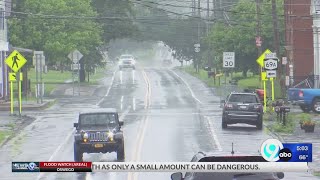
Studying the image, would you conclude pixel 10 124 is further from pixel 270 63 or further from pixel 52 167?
pixel 52 167

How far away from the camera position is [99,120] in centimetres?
2614

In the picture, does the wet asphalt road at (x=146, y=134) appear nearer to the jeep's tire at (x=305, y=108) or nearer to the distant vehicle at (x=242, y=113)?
the distant vehicle at (x=242, y=113)

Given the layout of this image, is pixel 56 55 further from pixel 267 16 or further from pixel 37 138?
pixel 37 138

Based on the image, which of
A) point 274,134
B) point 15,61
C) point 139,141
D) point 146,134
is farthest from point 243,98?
point 15,61

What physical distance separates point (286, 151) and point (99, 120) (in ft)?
62.6

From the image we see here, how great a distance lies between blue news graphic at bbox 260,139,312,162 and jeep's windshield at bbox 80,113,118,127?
1873 centimetres

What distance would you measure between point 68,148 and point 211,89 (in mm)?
41971

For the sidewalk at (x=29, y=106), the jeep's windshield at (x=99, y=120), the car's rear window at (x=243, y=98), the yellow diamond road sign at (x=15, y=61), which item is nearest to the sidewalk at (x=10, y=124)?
the sidewalk at (x=29, y=106)

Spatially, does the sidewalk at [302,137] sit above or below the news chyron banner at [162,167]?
below

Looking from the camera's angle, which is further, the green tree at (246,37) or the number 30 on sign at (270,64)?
the green tree at (246,37)

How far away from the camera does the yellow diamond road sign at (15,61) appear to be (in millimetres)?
44500

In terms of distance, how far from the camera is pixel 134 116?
1773 inches

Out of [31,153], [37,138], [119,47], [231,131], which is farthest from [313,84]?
[119,47]

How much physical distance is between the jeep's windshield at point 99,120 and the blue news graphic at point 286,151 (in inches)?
738
